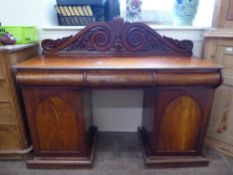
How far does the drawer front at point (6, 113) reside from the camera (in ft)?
3.82

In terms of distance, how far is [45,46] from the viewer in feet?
4.44

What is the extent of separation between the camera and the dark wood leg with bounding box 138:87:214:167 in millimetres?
1095

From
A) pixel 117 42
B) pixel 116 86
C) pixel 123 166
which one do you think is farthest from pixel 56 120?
pixel 117 42

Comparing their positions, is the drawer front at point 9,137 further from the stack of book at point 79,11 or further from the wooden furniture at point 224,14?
the wooden furniture at point 224,14

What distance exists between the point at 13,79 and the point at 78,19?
67cm

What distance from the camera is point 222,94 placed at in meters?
1.31

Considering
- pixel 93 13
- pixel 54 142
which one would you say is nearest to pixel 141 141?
pixel 54 142

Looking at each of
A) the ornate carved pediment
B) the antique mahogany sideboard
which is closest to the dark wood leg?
the antique mahogany sideboard

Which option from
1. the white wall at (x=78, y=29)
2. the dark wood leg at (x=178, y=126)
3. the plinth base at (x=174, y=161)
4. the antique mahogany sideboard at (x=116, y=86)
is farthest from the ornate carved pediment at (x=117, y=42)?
the plinth base at (x=174, y=161)

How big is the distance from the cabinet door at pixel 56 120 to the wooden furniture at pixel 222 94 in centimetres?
97

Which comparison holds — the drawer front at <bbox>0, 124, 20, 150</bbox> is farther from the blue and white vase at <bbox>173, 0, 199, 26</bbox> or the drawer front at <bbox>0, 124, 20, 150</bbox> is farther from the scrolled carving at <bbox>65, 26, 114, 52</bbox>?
the blue and white vase at <bbox>173, 0, 199, 26</bbox>

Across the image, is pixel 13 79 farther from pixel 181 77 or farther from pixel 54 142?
pixel 181 77

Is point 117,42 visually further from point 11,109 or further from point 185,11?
point 11,109

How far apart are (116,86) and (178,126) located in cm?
49
